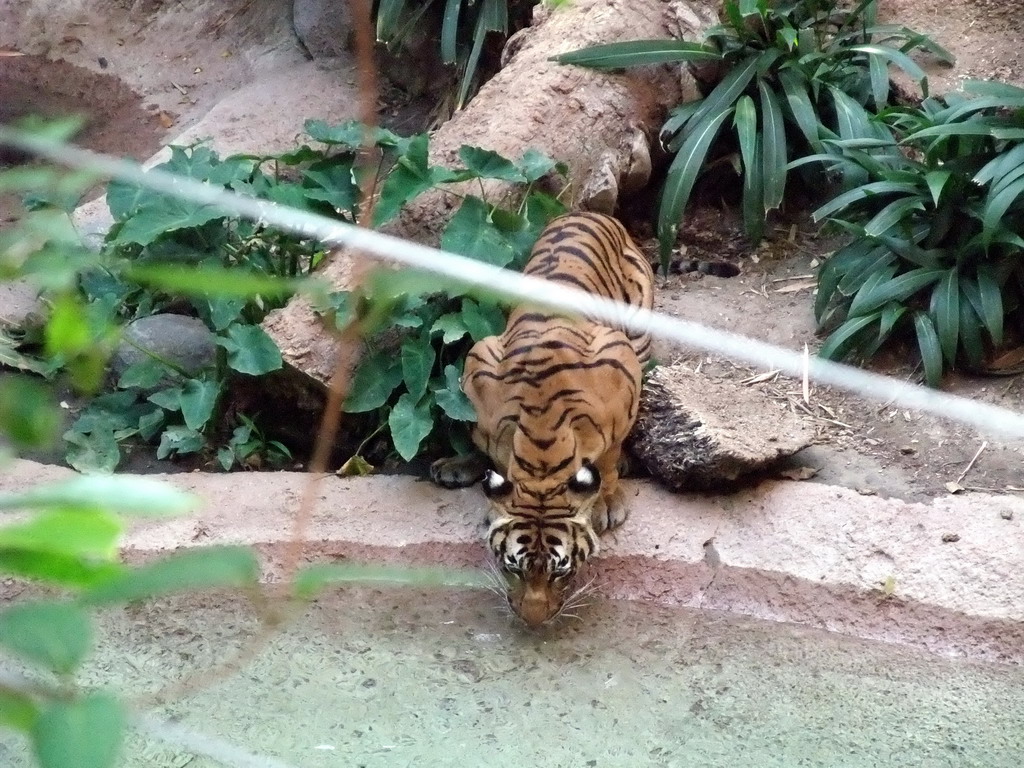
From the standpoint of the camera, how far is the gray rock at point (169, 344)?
4508 mm

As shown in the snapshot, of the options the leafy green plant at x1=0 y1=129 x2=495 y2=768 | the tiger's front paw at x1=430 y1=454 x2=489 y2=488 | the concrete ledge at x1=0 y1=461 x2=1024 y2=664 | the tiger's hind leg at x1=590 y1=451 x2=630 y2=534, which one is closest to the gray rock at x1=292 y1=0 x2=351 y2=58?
the tiger's front paw at x1=430 y1=454 x2=489 y2=488

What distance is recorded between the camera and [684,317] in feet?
16.5

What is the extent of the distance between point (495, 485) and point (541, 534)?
0.21 m

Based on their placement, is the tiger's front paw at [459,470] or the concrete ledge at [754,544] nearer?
the concrete ledge at [754,544]

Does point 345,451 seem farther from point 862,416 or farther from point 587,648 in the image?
point 862,416

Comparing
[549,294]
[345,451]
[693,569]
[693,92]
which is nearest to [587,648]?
[693,569]

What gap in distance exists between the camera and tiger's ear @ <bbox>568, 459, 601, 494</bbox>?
3.47 meters

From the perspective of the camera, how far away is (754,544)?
356 cm

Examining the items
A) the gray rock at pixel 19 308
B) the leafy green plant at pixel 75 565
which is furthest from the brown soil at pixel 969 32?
the leafy green plant at pixel 75 565

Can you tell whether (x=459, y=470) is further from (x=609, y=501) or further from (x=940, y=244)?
(x=940, y=244)

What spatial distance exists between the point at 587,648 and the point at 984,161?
265 cm

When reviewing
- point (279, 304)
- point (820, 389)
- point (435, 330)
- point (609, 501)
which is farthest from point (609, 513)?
point (279, 304)

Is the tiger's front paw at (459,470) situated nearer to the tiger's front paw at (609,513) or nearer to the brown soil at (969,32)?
the tiger's front paw at (609,513)

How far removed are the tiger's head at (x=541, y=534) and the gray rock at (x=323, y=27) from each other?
14.3ft
